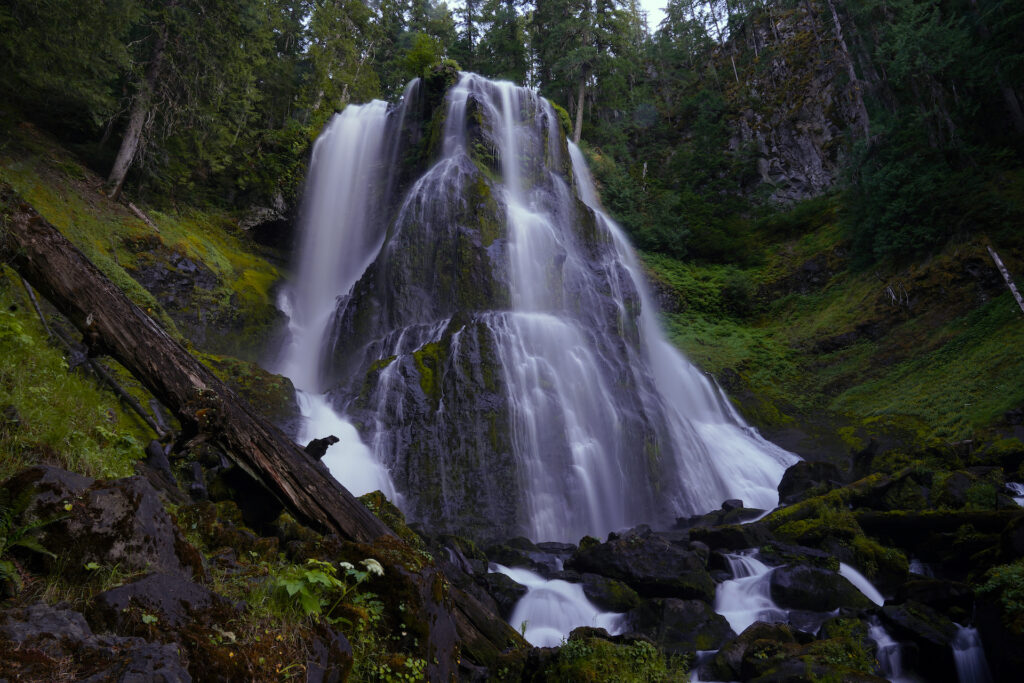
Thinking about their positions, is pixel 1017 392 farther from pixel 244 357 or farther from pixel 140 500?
pixel 244 357

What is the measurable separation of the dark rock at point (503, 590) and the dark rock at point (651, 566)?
1564mm

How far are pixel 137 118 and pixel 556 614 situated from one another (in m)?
19.1

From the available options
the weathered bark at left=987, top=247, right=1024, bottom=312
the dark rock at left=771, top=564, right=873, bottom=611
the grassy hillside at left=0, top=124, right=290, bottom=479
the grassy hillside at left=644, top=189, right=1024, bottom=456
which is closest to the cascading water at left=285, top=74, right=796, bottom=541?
the grassy hillside at left=0, top=124, right=290, bottom=479

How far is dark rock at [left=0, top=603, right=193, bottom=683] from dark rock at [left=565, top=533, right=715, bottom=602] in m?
7.85

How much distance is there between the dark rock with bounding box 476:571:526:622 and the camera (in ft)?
27.1

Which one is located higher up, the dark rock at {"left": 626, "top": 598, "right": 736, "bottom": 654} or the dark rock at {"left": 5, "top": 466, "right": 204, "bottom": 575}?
the dark rock at {"left": 5, "top": 466, "right": 204, "bottom": 575}

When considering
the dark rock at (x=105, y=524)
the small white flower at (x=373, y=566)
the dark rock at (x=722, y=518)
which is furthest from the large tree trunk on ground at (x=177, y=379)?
the dark rock at (x=722, y=518)

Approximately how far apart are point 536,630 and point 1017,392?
14995mm

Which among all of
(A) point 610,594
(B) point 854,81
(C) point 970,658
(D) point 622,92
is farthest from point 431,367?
(D) point 622,92

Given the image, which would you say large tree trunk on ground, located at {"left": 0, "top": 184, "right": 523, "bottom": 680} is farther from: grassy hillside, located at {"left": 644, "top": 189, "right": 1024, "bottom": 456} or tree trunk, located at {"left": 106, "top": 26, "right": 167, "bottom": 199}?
grassy hillside, located at {"left": 644, "top": 189, "right": 1024, "bottom": 456}

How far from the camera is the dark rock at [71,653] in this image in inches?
72.0

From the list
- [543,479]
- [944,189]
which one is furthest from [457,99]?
[944,189]

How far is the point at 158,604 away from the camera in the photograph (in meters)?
2.51

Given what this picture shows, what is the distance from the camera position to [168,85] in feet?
59.1
